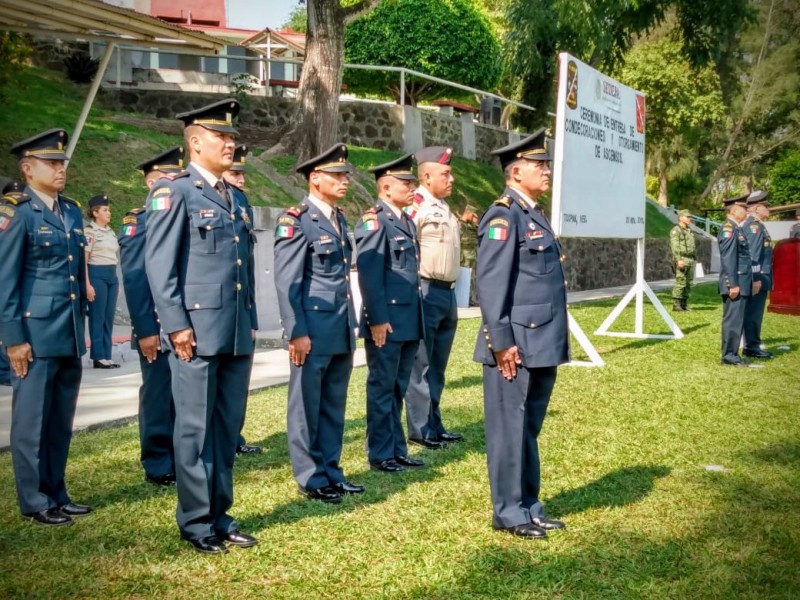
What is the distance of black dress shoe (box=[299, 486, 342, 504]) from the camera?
19.4ft

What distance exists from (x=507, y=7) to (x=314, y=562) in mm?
22358

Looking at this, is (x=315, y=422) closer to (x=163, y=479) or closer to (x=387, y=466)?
(x=387, y=466)

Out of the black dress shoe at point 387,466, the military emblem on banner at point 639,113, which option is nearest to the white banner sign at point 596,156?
the military emblem on banner at point 639,113

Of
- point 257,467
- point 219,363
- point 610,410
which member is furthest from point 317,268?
point 610,410

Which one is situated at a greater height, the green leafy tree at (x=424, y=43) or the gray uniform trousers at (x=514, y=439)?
the green leafy tree at (x=424, y=43)

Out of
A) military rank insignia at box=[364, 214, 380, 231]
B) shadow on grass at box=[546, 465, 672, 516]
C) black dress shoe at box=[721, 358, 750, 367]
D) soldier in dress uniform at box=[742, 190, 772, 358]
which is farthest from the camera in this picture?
soldier in dress uniform at box=[742, 190, 772, 358]

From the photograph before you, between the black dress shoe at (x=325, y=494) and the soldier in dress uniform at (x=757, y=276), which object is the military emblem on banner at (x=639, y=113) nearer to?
the soldier in dress uniform at (x=757, y=276)

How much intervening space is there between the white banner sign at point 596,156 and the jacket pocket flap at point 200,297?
7254mm

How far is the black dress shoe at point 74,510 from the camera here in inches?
221

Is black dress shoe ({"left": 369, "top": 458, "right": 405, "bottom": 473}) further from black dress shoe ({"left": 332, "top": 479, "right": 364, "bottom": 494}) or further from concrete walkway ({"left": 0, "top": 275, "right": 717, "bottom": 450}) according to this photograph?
concrete walkway ({"left": 0, "top": 275, "right": 717, "bottom": 450})

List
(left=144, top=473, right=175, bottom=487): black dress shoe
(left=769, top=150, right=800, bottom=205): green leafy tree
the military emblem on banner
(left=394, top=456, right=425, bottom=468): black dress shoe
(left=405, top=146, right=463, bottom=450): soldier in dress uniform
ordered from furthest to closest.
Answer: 1. (left=769, top=150, right=800, bottom=205): green leafy tree
2. the military emblem on banner
3. (left=405, top=146, right=463, bottom=450): soldier in dress uniform
4. (left=394, top=456, right=425, bottom=468): black dress shoe
5. (left=144, top=473, right=175, bottom=487): black dress shoe

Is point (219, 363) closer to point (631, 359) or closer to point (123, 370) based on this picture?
point (123, 370)

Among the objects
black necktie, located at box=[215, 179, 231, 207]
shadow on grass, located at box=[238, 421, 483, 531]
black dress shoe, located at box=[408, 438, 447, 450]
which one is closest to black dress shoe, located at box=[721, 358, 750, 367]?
shadow on grass, located at box=[238, 421, 483, 531]

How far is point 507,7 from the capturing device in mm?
25125
